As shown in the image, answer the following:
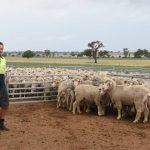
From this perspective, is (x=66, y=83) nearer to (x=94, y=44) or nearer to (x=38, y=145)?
(x=38, y=145)

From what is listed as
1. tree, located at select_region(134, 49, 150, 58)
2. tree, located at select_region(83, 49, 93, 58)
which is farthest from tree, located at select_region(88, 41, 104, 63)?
tree, located at select_region(134, 49, 150, 58)

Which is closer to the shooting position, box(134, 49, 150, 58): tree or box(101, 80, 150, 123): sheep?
box(101, 80, 150, 123): sheep

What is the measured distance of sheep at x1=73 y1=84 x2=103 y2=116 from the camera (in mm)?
11891

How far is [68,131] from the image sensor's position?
372 inches

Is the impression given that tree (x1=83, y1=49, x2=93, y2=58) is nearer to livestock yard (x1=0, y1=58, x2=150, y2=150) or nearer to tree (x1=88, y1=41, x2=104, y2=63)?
tree (x1=88, y1=41, x2=104, y2=63)

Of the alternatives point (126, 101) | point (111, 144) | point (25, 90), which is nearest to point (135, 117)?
point (126, 101)

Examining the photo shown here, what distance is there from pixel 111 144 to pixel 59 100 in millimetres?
5464

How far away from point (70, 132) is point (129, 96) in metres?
2.42

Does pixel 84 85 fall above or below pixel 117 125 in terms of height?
above

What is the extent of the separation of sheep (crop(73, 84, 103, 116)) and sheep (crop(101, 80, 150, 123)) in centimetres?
34

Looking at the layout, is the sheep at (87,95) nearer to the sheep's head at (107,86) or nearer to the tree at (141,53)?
the sheep's head at (107,86)

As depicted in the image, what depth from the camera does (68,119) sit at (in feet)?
36.6

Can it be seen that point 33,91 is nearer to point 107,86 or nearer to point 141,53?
point 107,86

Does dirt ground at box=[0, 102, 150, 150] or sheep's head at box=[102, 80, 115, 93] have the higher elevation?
sheep's head at box=[102, 80, 115, 93]
